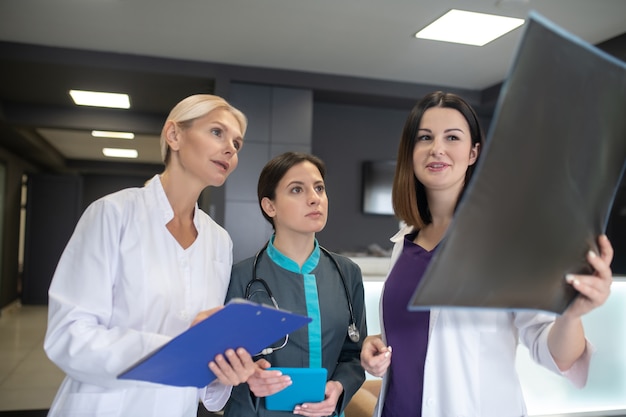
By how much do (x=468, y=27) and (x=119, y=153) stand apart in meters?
9.19

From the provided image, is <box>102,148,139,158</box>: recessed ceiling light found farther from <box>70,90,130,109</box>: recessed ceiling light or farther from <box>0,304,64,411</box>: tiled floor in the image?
<box>0,304,64,411</box>: tiled floor

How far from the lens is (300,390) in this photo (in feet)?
4.44

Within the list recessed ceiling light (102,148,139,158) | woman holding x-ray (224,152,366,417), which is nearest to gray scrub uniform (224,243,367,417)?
woman holding x-ray (224,152,366,417)

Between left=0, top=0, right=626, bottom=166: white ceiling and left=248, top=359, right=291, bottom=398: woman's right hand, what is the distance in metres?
3.79

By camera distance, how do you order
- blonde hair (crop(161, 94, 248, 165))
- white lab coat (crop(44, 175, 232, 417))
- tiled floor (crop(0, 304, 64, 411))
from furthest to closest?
A: tiled floor (crop(0, 304, 64, 411))
blonde hair (crop(161, 94, 248, 165))
white lab coat (crop(44, 175, 232, 417))

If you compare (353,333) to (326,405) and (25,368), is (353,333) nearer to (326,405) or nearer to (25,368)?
(326,405)

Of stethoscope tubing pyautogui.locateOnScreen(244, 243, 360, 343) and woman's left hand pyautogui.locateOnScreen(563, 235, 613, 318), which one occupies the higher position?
woman's left hand pyautogui.locateOnScreen(563, 235, 613, 318)

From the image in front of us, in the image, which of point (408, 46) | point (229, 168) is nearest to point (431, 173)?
point (229, 168)

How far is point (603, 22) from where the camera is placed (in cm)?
484

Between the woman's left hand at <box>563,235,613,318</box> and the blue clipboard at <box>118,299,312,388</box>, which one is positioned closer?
the woman's left hand at <box>563,235,613,318</box>

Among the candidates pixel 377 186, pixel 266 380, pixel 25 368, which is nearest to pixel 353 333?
pixel 266 380

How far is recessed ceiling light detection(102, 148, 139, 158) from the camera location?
11366 millimetres

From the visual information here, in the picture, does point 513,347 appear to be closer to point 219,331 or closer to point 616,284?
point 219,331

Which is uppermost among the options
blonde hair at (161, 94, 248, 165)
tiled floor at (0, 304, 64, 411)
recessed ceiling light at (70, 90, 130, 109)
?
recessed ceiling light at (70, 90, 130, 109)
